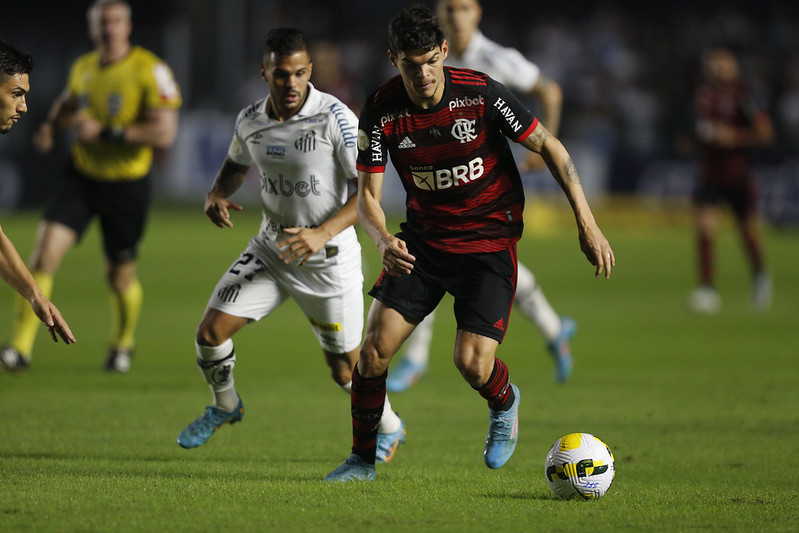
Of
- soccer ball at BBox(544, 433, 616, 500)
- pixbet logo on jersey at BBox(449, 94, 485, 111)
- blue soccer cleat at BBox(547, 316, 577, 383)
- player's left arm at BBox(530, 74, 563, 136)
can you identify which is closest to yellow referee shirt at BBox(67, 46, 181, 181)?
player's left arm at BBox(530, 74, 563, 136)

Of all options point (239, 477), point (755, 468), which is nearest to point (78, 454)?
point (239, 477)

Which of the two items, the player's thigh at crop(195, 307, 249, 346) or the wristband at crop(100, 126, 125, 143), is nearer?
the player's thigh at crop(195, 307, 249, 346)

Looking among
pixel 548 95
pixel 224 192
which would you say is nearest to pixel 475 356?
pixel 224 192

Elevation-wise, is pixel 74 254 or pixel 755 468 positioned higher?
pixel 755 468

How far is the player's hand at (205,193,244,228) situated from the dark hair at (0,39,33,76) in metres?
1.17

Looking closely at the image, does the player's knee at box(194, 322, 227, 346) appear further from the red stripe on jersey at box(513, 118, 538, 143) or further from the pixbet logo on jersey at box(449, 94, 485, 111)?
the red stripe on jersey at box(513, 118, 538, 143)

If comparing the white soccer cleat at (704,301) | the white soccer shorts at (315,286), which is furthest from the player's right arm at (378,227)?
the white soccer cleat at (704,301)

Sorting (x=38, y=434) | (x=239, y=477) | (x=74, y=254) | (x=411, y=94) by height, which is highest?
(x=411, y=94)

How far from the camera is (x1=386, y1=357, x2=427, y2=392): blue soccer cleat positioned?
8.64m

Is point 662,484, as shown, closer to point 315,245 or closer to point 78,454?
point 315,245

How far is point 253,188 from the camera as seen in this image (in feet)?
80.6

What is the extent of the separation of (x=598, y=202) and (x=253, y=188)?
732 cm

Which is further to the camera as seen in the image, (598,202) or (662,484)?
(598,202)

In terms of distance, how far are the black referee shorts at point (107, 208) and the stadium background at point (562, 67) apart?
14.3 metres
